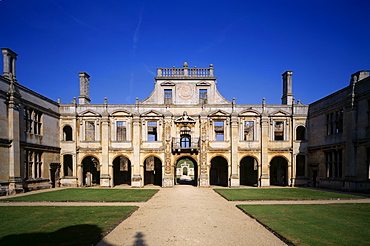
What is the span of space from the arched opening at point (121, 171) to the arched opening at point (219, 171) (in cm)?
1202

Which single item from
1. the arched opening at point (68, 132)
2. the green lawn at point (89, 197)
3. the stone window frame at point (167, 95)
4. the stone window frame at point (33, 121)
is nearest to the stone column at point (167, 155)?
the stone window frame at point (167, 95)

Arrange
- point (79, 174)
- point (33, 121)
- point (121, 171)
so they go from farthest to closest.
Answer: point (121, 171) → point (79, 174) → point (33, 121)

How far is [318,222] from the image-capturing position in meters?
11.6

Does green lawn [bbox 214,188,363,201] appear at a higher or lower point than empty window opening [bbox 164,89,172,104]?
lower

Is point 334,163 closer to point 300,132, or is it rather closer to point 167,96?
point 300,132

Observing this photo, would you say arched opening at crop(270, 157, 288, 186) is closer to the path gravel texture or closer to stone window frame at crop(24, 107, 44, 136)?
the path gravel texture

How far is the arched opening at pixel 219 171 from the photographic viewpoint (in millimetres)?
35406

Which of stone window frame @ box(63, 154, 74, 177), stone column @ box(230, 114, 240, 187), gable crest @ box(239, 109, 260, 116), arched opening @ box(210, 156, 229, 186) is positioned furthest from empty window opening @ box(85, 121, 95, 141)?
gable crest @ box(239, 109, 260, 116)

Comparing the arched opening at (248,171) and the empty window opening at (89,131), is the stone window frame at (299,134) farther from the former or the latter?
the empty window opening at (89,131)

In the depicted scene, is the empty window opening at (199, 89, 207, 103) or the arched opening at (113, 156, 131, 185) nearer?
the empty window opening at (199, 89, 207, 103)

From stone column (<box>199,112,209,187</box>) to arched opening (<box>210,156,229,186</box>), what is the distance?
4.90 metres

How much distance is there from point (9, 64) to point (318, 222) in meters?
27.5

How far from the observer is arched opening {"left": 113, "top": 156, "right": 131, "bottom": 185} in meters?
36.1

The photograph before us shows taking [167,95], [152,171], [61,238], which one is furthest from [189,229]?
[152,171]
